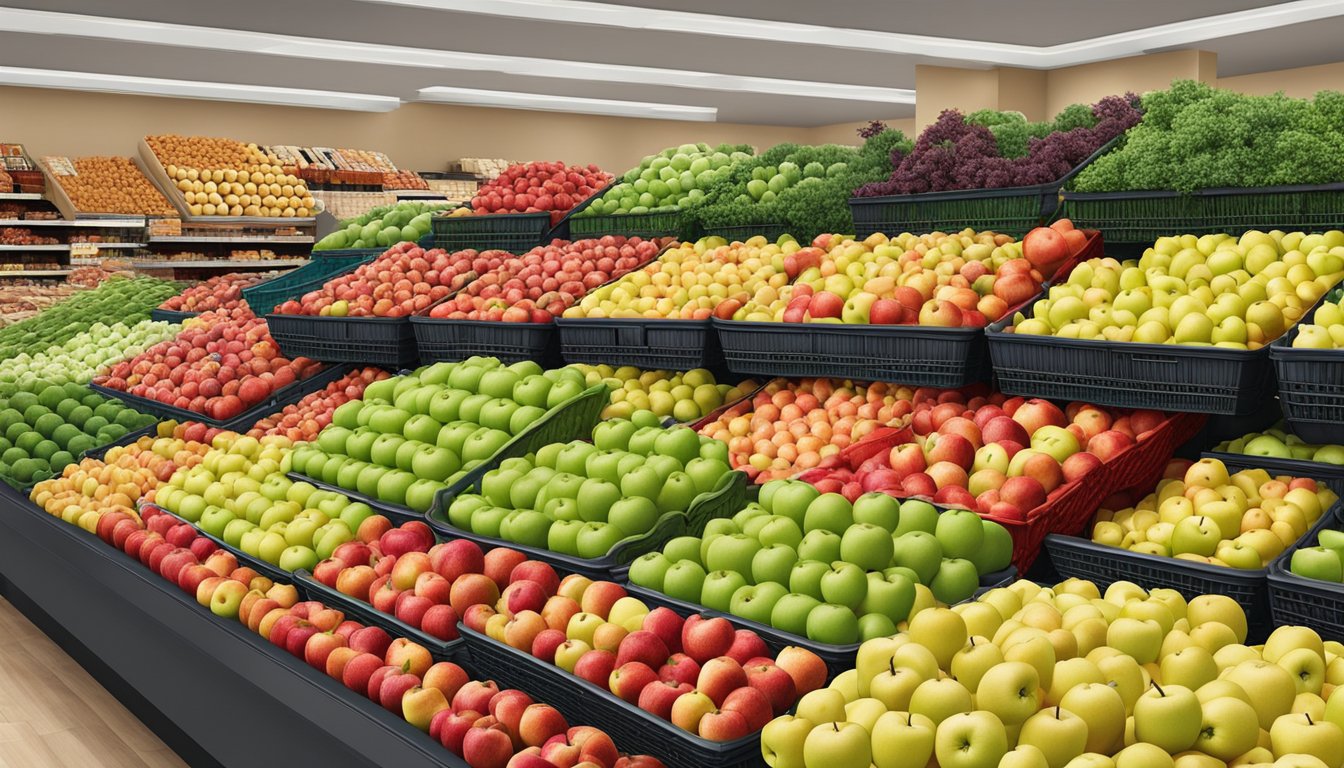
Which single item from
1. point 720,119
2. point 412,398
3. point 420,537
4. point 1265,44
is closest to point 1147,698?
point 420,537

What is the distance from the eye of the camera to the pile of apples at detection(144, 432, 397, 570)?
297 cm

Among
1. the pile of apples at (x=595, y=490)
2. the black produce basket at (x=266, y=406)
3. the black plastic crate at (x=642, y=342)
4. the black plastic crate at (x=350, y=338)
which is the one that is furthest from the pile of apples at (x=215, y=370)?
the pile of apples at (x=595, y=490)

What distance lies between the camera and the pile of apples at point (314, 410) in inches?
158

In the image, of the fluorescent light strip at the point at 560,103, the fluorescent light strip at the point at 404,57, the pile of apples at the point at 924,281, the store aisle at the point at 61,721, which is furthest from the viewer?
the fluorescent light strip at the point at 560,103

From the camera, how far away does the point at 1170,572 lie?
6.81 feet

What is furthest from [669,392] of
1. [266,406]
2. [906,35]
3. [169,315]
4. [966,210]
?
[906,35]

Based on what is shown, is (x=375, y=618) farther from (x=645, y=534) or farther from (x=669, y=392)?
(x=669, y=392)

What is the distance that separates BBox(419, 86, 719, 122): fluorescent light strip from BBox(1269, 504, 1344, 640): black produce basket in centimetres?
1362

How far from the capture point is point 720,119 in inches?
719

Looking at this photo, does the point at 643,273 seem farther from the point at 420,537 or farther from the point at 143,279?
the point at 143,279

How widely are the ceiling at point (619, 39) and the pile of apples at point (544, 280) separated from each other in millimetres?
5912

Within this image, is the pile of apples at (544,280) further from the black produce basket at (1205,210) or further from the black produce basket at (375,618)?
the black produce basket at (1205,210)

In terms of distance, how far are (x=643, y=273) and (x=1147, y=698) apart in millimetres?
2650

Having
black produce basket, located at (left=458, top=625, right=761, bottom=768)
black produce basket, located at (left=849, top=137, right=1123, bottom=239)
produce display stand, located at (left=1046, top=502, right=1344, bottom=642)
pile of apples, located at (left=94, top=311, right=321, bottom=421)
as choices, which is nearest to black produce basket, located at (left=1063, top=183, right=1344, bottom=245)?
black produce basket, located at (left=849, top=137, right=1123, bottom=239)
